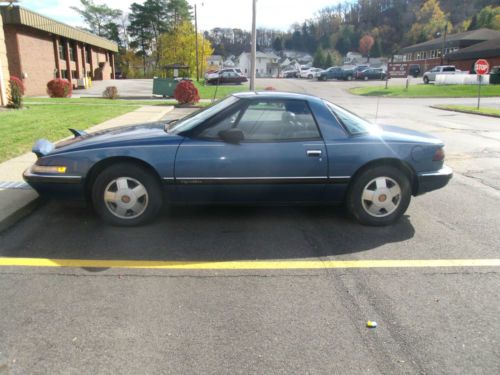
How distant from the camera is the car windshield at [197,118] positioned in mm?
4699

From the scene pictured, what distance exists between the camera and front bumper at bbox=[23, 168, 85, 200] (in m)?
4.48

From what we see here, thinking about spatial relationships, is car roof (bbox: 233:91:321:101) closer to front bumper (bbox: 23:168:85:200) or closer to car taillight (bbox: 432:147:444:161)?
car taillight (bbox: 432:147:444:161)

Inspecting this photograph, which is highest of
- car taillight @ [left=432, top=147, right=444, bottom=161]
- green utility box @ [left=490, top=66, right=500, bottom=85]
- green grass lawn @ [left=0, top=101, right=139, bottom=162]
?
green utility box @ [left=490, top=66, right=500, bottom=85]

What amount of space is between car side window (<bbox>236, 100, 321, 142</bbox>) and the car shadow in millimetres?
993

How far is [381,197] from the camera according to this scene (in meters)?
4.75

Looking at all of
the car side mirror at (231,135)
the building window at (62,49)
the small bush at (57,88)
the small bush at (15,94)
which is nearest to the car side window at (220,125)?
the car side mirror at (231,135)

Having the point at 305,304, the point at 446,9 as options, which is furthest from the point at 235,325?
the point at 446,9

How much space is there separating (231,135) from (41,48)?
1342 inches

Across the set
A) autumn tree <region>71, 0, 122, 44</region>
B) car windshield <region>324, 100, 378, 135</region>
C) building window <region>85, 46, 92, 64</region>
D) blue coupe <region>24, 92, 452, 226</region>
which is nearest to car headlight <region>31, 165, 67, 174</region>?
blue coupe <region>24, 92, 452, 226</region>

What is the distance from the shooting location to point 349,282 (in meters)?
3.52

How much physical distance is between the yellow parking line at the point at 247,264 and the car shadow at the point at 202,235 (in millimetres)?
93

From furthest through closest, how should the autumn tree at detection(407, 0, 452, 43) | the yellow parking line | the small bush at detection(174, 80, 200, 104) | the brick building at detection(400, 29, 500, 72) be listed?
the autumn tree at detection(407, 0, 452, 43), the brick building at detection(400, 29, 500, 72), the small bush at detection(174, 80, 200, 104), the yellow parking line

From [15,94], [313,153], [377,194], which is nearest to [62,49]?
[15,94]

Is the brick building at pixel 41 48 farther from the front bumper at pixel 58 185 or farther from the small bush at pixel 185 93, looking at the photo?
the front bumper at pixel 58 185
